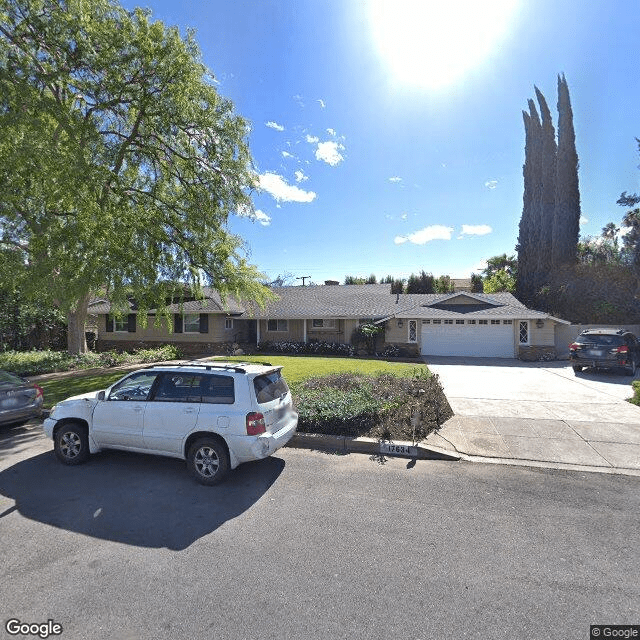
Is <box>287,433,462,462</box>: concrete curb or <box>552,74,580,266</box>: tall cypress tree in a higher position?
<box>552,74,580,266</box>: tall cypress tree

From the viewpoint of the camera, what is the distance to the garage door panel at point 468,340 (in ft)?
65.0

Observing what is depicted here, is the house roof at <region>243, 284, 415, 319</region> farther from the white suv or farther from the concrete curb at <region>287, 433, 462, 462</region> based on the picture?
Answer: the white suv

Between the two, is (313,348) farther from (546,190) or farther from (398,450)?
(546,190)

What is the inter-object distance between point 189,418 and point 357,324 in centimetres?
1778

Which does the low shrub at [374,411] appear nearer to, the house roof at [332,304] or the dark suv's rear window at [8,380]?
the dark suv's rear window at [8,380]

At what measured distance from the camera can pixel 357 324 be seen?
22.3 m

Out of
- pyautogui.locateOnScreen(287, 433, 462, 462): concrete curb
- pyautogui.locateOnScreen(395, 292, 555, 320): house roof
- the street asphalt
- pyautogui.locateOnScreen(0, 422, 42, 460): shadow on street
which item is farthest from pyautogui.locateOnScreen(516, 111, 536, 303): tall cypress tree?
pyautogui.locateOnScreen(0, 422, 42, 460): shadow on street

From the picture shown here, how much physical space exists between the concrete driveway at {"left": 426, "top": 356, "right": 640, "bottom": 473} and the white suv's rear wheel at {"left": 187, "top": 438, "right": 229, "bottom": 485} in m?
3.59

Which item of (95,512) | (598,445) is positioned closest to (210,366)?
(95,512)

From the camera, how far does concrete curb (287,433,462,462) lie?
5992 mm

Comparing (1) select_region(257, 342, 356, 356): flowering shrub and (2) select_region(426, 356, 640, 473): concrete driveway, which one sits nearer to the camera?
(2) select_region(426, 356, 640, 473): concrete driveway

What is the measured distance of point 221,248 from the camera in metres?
15.1

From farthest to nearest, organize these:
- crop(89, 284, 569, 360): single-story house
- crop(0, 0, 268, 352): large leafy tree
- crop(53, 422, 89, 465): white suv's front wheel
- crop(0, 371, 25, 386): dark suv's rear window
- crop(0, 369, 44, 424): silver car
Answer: crop(89, 284, 569, 360): single-story house, crop(0, 0, 268, 352): large leafy tree, crop(0, 371, 25, 386): dark suv's rear window, crop(0, 369, 44, 424): silver car, crop(53, 422, 89, 465): white suv's front wheel

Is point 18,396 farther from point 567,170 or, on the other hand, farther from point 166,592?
point 567,170
